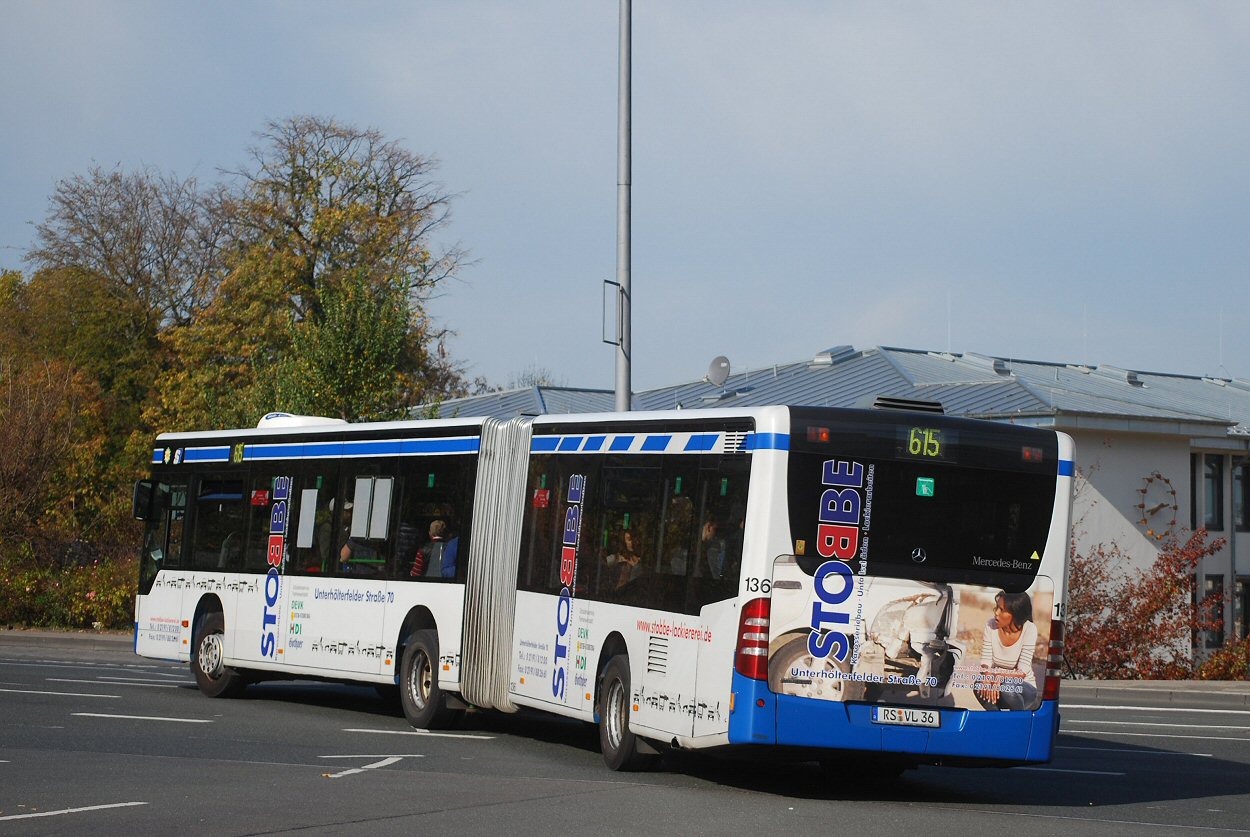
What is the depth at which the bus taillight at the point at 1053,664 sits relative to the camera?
1216 cm

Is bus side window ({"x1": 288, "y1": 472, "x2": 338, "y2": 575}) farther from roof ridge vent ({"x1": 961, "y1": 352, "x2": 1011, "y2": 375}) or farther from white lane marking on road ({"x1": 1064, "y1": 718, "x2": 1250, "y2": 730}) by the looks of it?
roof ridge vent ({"x1": 961, "y1": 352, "x2": 1011, "y2": 375})

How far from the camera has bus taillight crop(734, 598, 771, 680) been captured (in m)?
11.5

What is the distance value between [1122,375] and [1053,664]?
145 feet

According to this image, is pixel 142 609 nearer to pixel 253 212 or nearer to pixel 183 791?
pixel 183 791

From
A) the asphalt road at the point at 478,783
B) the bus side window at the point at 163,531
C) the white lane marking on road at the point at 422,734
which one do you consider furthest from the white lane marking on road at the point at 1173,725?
the bus side window at the point at 163,531

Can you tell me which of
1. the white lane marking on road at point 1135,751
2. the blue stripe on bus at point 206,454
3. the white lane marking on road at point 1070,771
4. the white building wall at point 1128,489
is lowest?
the white lane marking on road at point 1070,771

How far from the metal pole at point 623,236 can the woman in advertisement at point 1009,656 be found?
29.6 feet

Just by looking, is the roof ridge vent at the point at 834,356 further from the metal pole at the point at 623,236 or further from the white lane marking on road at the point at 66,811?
the white lane marking on road at the point at 66,811

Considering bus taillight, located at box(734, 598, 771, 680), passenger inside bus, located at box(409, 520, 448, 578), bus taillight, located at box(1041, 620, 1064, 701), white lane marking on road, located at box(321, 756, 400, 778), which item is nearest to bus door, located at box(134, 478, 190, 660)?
passenger inside bus, located at box(409, 520, 448, 578)

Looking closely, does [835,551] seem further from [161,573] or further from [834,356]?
[834,356]

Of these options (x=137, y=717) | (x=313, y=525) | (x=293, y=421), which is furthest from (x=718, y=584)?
(x=293, y=421)

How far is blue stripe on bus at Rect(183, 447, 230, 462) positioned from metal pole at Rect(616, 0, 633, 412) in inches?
185

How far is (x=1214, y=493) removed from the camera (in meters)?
43.8

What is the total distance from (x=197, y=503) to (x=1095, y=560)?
18.4 m
